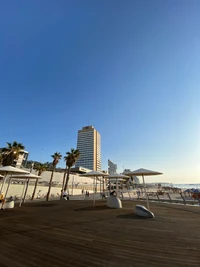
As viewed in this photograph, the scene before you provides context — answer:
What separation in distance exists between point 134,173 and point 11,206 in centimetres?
1061

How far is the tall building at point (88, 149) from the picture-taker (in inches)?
5092

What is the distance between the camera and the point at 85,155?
435 ft

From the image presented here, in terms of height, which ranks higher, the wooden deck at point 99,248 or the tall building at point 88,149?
the tall building at point 88,149

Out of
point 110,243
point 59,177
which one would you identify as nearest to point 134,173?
point 110,243

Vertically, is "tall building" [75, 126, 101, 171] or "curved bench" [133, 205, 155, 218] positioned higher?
"tall building" [75, 126, 101, 171]

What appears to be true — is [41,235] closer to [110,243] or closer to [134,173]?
[110,243]

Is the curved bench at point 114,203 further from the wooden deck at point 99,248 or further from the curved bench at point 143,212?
the wooden deck at point 99,248

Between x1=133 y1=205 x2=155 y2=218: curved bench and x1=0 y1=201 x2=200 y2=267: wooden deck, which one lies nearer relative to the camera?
x1=0 y1=201 x2=200 y2=267: wooden deck

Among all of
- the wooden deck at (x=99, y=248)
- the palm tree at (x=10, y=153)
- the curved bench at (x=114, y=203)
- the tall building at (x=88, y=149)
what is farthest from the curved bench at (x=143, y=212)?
the tall building at (x=88, y=149)

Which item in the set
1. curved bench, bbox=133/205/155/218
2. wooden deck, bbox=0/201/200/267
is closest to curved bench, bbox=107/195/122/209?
curved bench, bbox=133/205/155/218

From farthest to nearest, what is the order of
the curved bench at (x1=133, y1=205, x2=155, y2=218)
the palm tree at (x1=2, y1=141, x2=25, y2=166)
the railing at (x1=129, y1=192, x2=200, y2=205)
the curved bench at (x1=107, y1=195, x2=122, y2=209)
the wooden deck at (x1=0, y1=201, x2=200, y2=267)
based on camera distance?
1. the palm tree at (x1=2, y1=141, x2=25, y2=166)
2. the railing at (x1=129, y1=192, x2=200, y2=205)
3. the curved bench at (x1=107, y1=195, x2=122, y2=209)
4. the curved bench at (x1=133, y1=205, x2=155, y2=218)
5. the wooden deck at (x1=0, y1=201, x2=200, y2=267)

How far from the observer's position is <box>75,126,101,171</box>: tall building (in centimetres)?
12934

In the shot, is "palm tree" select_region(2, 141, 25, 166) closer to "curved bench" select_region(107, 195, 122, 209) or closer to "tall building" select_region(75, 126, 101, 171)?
"curved bench" select_region(107, 195, 122, 209)

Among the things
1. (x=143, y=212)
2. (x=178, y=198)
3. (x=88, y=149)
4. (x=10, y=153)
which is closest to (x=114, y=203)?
(x=143, y=212)
